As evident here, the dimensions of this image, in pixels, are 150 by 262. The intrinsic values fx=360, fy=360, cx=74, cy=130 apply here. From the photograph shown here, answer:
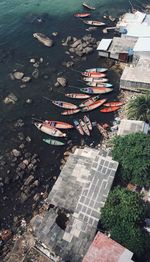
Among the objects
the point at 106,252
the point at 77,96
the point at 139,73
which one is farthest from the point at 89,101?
the point at 106,252

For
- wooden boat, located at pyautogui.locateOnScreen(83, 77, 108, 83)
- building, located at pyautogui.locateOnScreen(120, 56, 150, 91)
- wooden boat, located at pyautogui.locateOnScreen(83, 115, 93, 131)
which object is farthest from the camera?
wooden boat, located at pyautogui.locateOnScreen(83, 77, 108, 83)

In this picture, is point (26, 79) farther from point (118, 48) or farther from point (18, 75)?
point (118, 48)

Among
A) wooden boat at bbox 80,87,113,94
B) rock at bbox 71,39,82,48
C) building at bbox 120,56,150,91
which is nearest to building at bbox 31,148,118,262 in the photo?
wooden boat at bbox 80,87,113,94

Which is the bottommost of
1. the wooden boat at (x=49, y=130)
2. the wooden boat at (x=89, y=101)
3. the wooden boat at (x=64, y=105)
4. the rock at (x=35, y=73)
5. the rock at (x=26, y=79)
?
the wooden boat at (x=49, y=130)

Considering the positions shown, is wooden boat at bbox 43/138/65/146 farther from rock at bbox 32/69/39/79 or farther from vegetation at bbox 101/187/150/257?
rock at bbox 32/69/39/79

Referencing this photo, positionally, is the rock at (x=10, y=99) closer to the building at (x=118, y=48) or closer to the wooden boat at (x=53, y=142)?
the wooden boat at (x=53, y=142)

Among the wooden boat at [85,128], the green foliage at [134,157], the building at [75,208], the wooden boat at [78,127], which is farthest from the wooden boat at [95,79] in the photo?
the building at [75,208]
